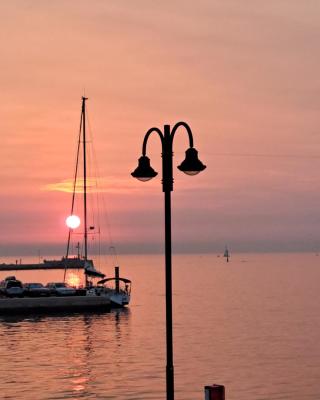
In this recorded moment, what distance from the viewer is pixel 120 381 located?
45.1m

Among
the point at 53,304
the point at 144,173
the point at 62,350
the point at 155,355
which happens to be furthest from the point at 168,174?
the point at 53,304

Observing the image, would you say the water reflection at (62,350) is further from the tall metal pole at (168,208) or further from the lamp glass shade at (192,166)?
the lamp glass shade at (192,166)

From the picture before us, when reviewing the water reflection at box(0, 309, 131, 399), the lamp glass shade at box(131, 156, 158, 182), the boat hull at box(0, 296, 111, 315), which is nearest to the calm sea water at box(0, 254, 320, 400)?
the water reflection at box(0, 309, 131, 399)

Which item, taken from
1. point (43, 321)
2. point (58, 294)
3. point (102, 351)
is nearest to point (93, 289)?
point (58, 294)

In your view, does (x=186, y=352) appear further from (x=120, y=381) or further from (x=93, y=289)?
(x=93, y=289)

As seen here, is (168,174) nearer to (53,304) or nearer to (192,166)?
(192,166)

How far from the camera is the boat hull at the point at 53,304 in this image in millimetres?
84250

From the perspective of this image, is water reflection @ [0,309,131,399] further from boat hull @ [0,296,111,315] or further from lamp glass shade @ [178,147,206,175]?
lamp glass shade @ [178,147,206,175]

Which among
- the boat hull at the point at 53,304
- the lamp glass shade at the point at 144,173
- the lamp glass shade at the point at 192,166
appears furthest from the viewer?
the boat hull at the point at 53,304

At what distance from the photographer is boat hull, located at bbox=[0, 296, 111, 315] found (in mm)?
84250

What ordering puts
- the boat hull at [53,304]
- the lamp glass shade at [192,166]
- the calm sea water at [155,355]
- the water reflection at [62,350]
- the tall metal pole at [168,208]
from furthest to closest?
the boat hull at [53,304] → the water reflection at [62,350] → the calm sea water at [155,355] → the tall metal pole at [168,208] → the lamp glass shade at [192,166]

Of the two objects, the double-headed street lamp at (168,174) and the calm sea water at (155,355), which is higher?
the double-headed street lamp at (168,174)

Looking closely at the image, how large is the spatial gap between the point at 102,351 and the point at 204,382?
15676 mm

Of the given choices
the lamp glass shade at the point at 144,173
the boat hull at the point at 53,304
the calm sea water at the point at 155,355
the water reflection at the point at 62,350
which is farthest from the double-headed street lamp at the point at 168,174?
the boat hull at the point at 53,304
